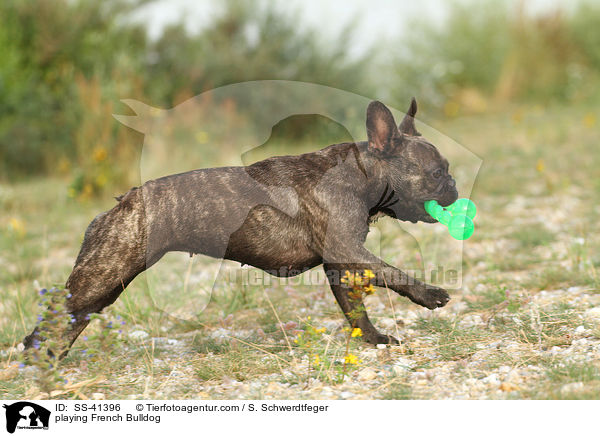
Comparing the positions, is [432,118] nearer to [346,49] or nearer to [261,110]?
[346,49]

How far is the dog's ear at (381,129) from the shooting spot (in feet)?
12.8

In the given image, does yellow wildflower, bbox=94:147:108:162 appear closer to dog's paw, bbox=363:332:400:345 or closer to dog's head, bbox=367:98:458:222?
dog's head, bbox=367:98:458:222

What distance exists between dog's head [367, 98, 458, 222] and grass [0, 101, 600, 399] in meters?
0.81

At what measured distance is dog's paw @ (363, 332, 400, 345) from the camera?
4.04m

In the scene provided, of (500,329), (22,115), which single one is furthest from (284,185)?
(22,115)

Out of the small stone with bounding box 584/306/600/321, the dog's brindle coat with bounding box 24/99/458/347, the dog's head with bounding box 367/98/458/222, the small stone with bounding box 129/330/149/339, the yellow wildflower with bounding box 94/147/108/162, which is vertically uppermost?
the yellow wildflower with bounding box 94/147/108/162

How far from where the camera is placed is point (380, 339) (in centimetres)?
405

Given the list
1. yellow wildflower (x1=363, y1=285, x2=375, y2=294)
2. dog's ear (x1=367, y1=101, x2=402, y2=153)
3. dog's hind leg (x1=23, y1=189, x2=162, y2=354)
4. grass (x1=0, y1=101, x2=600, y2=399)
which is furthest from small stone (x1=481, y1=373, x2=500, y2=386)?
dog's hind leg (x1=23, y1=189, x2=162, y2=354)

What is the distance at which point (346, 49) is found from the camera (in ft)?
54.9

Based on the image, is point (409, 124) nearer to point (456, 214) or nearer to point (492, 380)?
point (456, 214)

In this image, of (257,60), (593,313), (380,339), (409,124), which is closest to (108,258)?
(380,339)

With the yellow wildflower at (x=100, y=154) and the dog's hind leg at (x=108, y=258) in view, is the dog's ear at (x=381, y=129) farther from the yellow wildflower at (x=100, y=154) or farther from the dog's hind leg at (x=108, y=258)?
the yellow wildflower at (x=100, y=154)

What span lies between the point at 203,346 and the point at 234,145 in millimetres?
6712

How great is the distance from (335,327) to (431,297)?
0.93 m
